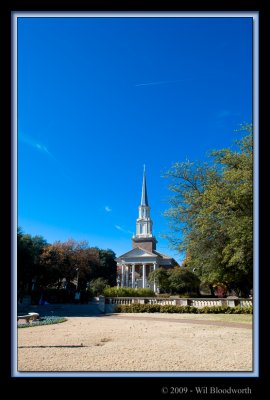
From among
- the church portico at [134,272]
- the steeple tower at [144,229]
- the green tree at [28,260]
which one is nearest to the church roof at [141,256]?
the church portico at [134,272]

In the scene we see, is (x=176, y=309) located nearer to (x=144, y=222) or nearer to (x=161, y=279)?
(x=161, y=279)

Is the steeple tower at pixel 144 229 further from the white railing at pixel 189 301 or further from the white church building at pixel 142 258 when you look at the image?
the white railing at pixel 189 301

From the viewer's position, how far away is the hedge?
56.7 ft

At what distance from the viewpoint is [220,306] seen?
58.5ft

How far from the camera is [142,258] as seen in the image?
5478cm

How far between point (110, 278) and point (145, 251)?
727 cm

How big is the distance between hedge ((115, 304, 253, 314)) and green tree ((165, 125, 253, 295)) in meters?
1.72

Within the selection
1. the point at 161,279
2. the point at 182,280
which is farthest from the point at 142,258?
the point at 182,280

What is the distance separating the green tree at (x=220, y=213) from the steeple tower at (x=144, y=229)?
39006 mm

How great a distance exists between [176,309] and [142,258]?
119 ft

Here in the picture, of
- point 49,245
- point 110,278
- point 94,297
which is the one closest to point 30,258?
point 49,245
